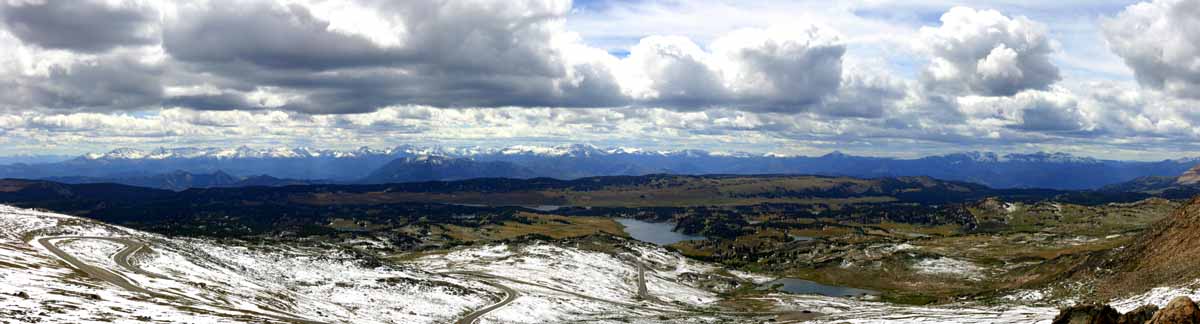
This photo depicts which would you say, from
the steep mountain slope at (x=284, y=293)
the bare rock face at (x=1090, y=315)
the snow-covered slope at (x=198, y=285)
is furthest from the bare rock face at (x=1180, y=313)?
the snow-covered slope at (x=198, y=285)

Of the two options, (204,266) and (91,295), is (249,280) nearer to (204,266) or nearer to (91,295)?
(204,266)

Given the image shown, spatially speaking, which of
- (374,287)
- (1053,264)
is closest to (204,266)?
(374,287)

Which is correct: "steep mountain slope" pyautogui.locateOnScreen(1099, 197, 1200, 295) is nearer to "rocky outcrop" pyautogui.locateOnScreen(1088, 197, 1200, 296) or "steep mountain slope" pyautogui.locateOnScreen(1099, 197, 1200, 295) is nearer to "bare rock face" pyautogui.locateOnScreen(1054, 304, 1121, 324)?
"rocky outcrop" pyautogui.locateOnScreen(1088, 197, 1200, 296)

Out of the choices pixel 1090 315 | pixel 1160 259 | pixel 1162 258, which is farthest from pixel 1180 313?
pixel 1160 259

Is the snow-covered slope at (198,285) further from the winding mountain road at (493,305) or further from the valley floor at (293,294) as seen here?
the winding mountain road at (493,305)

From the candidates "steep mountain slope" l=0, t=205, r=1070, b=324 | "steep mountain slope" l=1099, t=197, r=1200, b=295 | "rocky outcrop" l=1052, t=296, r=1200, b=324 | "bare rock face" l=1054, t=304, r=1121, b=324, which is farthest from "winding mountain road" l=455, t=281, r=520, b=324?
"steep mountain slope" l=1099, t=197, r=1200, b=295

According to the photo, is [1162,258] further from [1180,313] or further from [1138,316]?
[1180,313]
